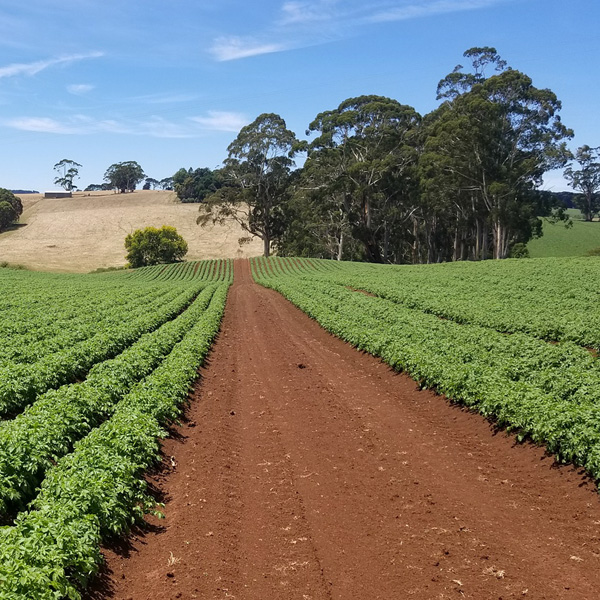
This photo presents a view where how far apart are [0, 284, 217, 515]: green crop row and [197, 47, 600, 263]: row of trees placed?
5030 cm

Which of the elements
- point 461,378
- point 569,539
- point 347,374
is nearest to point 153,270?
point 347,374

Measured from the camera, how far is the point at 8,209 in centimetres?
11794

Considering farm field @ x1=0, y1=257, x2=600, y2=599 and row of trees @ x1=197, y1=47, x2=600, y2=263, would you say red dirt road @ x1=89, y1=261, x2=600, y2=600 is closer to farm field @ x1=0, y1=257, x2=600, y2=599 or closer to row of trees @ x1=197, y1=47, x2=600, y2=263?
farm field @ x1=0, y1=257, x2=600, y2=599

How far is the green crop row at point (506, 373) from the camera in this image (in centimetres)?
905

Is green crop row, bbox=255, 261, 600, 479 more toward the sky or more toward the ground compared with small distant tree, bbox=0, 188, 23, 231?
more toward the ground

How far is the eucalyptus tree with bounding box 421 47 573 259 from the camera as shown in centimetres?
5681

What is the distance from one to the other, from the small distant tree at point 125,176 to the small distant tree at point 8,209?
5296 cm

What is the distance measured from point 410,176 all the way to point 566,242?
3817 cm

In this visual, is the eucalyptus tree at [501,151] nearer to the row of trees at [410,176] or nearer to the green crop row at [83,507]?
the row of trees at [410,176]

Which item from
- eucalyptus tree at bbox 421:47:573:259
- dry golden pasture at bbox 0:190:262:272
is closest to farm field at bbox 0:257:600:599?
eucalyptus tree at bbox 421:47:573:259

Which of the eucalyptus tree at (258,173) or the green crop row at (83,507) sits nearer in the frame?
the green crop row at (83,507)

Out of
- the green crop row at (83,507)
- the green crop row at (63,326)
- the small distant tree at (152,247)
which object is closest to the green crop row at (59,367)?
the green crop row at (63,326)

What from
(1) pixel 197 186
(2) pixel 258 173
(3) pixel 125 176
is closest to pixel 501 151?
(2) pixel 258 173

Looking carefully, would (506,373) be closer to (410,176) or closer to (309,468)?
(309,468)
